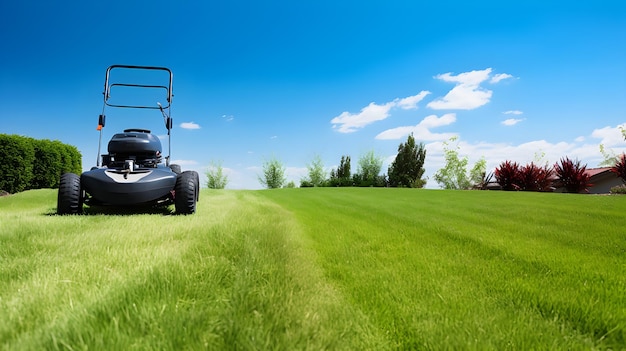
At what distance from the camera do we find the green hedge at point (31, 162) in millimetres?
15164

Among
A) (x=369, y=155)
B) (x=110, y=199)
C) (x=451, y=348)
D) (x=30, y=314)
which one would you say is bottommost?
(x=451, y=348)

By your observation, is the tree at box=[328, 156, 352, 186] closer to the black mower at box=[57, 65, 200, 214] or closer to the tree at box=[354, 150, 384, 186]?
the tree at box=[354, 150, 384, 186]

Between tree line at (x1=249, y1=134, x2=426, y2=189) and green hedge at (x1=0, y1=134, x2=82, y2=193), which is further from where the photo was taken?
tree line at (x1=249, y1=134, x2=426, y2=189)

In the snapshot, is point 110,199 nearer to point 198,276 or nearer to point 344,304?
point 198,276

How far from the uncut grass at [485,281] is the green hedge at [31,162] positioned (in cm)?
1619

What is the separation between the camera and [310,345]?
165 cm

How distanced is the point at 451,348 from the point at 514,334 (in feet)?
1.39

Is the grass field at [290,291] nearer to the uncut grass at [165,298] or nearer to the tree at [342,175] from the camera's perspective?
the uncut grass at [165,298]

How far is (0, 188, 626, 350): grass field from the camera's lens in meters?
1.69

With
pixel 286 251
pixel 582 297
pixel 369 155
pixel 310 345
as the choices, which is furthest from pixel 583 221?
pixel 369 155

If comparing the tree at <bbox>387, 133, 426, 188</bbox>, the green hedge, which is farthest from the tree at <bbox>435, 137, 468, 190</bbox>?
the green hedge

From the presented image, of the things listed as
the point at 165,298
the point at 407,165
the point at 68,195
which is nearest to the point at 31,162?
the point at 68,195

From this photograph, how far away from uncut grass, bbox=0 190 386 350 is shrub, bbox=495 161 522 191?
16.5 metres

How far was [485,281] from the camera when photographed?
2.90 metres
